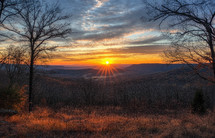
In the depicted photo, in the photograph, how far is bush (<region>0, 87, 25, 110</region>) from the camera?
355 inches

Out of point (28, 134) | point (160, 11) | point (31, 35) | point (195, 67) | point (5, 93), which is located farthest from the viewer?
point (31, 35)

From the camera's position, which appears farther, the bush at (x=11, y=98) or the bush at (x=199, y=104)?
the bush at (x=199, y=104)

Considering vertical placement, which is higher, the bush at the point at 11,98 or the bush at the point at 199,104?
the bush at the point at 11,98

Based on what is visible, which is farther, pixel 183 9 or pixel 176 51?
pixel 176 51

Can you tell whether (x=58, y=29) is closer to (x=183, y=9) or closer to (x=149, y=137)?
(x=183, y=9)

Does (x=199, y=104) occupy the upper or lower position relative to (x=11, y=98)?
lower

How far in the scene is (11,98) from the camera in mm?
9273

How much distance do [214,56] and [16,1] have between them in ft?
33.5

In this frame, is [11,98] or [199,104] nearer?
[11,98]

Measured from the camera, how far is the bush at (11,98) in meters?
9.01

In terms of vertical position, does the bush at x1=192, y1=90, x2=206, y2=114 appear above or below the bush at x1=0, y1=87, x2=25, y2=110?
below

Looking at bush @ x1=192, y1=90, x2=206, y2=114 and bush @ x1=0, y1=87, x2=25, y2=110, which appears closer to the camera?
bush @ x1=0, y1=87, x2=25, y2=110

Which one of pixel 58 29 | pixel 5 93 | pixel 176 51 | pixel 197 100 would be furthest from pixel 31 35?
pixel 197 100

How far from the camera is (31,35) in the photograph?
38.4ft
